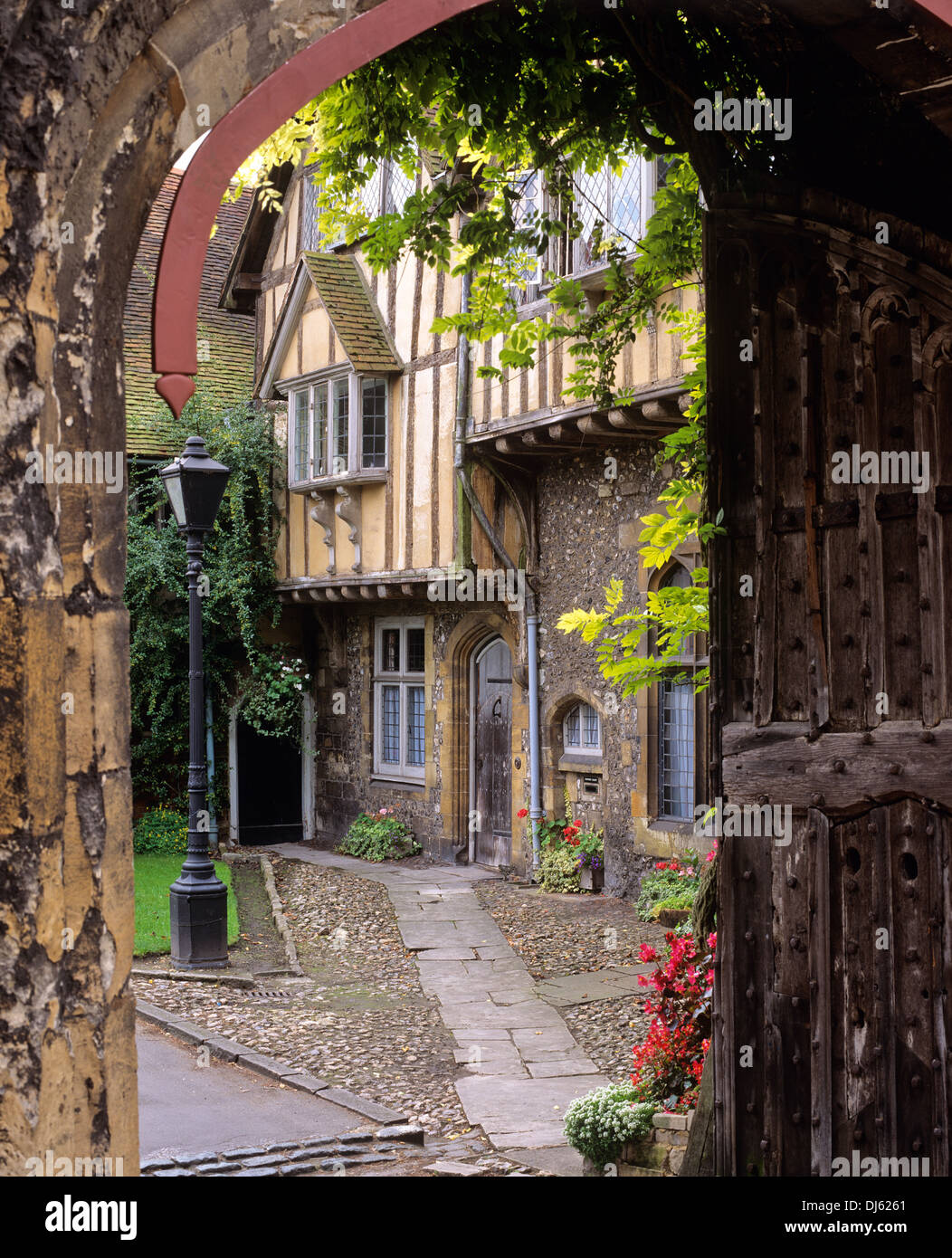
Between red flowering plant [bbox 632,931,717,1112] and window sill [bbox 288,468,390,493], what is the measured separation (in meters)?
9.29

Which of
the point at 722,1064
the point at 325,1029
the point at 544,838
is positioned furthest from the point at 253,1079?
the point at 544,838

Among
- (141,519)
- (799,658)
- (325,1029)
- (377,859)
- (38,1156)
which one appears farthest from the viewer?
(141,519)

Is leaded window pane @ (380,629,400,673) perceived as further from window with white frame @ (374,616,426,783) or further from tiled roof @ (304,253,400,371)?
tiled roof @ (304,253,400,371)

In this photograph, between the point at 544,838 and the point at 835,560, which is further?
the point at 544,838

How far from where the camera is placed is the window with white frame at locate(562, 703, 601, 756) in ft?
41.1

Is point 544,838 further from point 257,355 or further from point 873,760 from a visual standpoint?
point 873,760

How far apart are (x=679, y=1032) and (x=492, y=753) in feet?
29.2

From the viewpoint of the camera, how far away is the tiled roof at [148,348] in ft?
52.5

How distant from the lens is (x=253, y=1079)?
6.62m

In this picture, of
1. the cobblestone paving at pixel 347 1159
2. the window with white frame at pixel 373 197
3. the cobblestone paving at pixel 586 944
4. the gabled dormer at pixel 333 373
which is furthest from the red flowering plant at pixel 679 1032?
the window with white frame at pixel 373 197

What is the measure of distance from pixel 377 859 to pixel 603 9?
38.5ft

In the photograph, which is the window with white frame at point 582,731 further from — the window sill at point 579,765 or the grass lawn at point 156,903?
the grass lawn at point 156,903

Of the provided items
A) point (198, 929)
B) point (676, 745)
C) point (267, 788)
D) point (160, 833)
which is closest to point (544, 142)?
point (198, 929)

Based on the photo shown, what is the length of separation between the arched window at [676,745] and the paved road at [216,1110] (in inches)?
217
